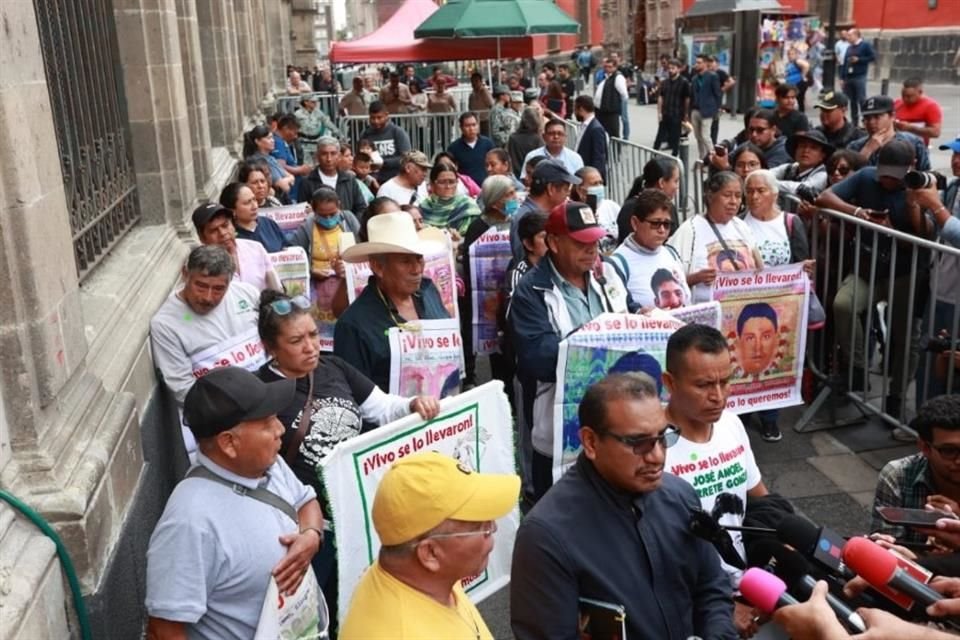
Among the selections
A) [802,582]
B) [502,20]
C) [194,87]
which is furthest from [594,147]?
[802,582]

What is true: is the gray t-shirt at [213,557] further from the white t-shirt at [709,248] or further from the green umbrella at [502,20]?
the green umbrella at [502,20]

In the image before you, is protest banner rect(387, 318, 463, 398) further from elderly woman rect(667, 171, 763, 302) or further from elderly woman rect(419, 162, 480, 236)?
elderly woman rect(419, 162, 480, 236)

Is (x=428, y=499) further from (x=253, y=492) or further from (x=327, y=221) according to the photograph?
(x=327, y=221)

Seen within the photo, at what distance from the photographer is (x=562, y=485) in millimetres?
3008

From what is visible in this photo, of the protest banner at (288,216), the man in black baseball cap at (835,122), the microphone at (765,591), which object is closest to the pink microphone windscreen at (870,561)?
the microphone at (765,591)

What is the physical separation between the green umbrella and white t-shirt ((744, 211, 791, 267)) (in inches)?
307

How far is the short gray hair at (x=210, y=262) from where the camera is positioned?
4.76 metres

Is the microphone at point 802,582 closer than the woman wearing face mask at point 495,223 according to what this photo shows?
Yes

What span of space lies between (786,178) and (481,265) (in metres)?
3.23

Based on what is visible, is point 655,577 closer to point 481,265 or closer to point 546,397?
point 546,397

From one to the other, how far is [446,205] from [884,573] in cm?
637

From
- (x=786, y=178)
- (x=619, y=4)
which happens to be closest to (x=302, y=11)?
(x=619, y=4)

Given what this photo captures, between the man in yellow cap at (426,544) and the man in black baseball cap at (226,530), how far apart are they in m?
0.54

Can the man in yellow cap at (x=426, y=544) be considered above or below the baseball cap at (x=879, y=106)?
below
